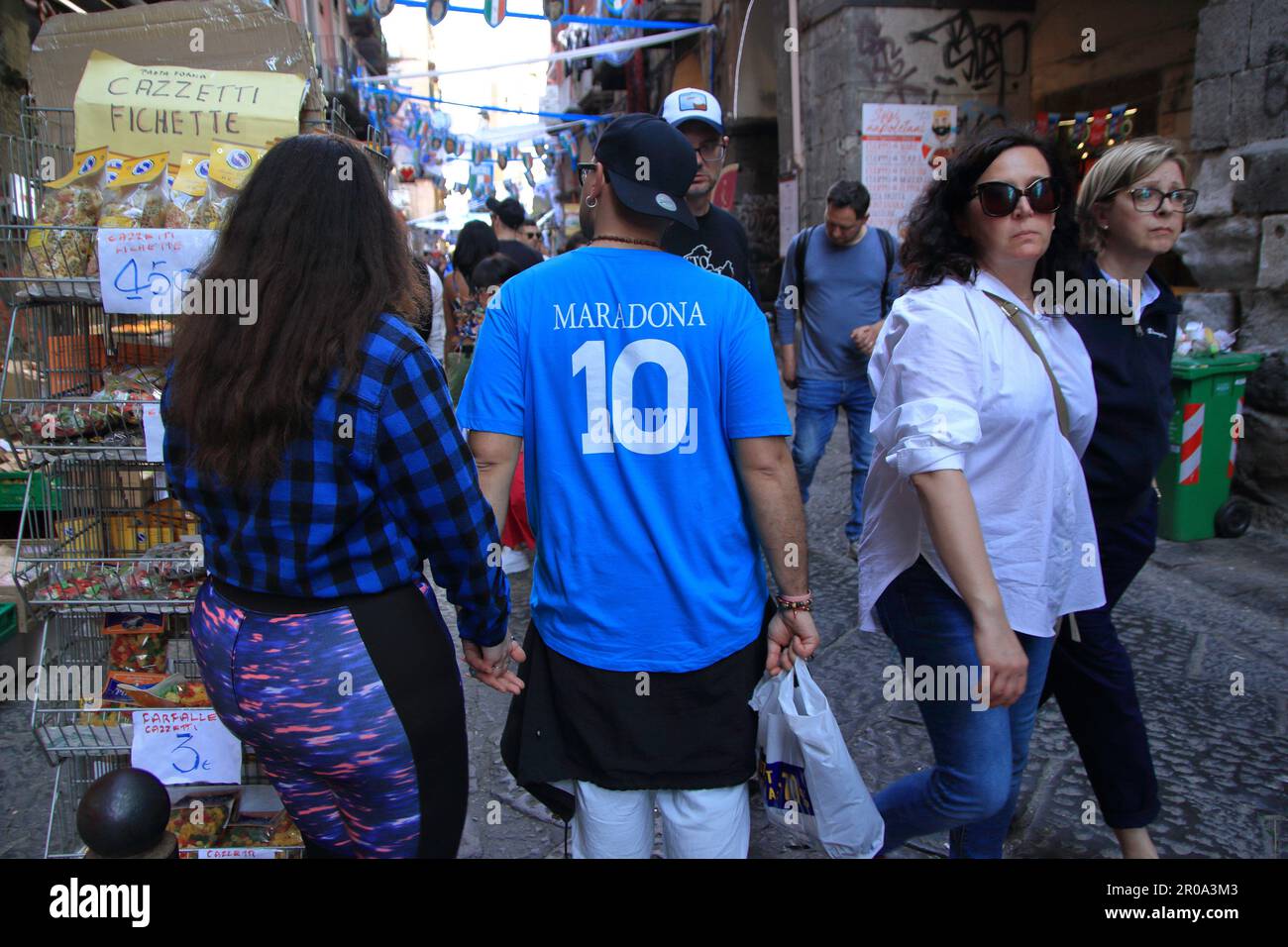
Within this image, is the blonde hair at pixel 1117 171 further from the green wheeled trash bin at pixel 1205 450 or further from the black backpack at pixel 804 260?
the green wheeled trash bin at pixel 1205 450

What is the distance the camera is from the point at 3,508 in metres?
4.02

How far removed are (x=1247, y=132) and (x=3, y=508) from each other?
6351 millimetres

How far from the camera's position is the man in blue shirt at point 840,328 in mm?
5262

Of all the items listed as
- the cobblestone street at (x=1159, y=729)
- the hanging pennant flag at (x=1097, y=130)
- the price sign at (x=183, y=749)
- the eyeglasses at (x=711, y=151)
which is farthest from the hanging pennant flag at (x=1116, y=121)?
the price sign at (x=183, y=749)

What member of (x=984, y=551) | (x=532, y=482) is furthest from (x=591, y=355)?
(x=984, y=551)

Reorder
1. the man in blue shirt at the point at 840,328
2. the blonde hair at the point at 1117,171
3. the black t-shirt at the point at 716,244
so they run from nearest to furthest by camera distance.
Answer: the blonde hair at the point at 1117,171 → the black t-shirt at the point at 716,244 → the man in blue shirt at the point at 840,328

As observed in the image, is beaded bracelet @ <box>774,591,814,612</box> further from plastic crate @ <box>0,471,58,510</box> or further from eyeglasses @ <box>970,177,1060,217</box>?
plastic crate @ <box>0,471,58,510</box>

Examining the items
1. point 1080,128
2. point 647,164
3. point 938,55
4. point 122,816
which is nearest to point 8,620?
point 122,816

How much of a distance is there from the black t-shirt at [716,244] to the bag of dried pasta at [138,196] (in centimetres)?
182

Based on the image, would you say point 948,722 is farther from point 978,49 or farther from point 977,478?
point 978,49

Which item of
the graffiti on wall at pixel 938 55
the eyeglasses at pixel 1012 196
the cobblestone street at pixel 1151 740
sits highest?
the graffiti on wall at pixel 938 55

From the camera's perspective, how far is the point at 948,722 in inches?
82.3

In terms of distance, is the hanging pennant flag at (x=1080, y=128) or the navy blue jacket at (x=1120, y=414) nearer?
the navy blue jacket at (x=1120, y=414)

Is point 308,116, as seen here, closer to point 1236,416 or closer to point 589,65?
point 1236,416
